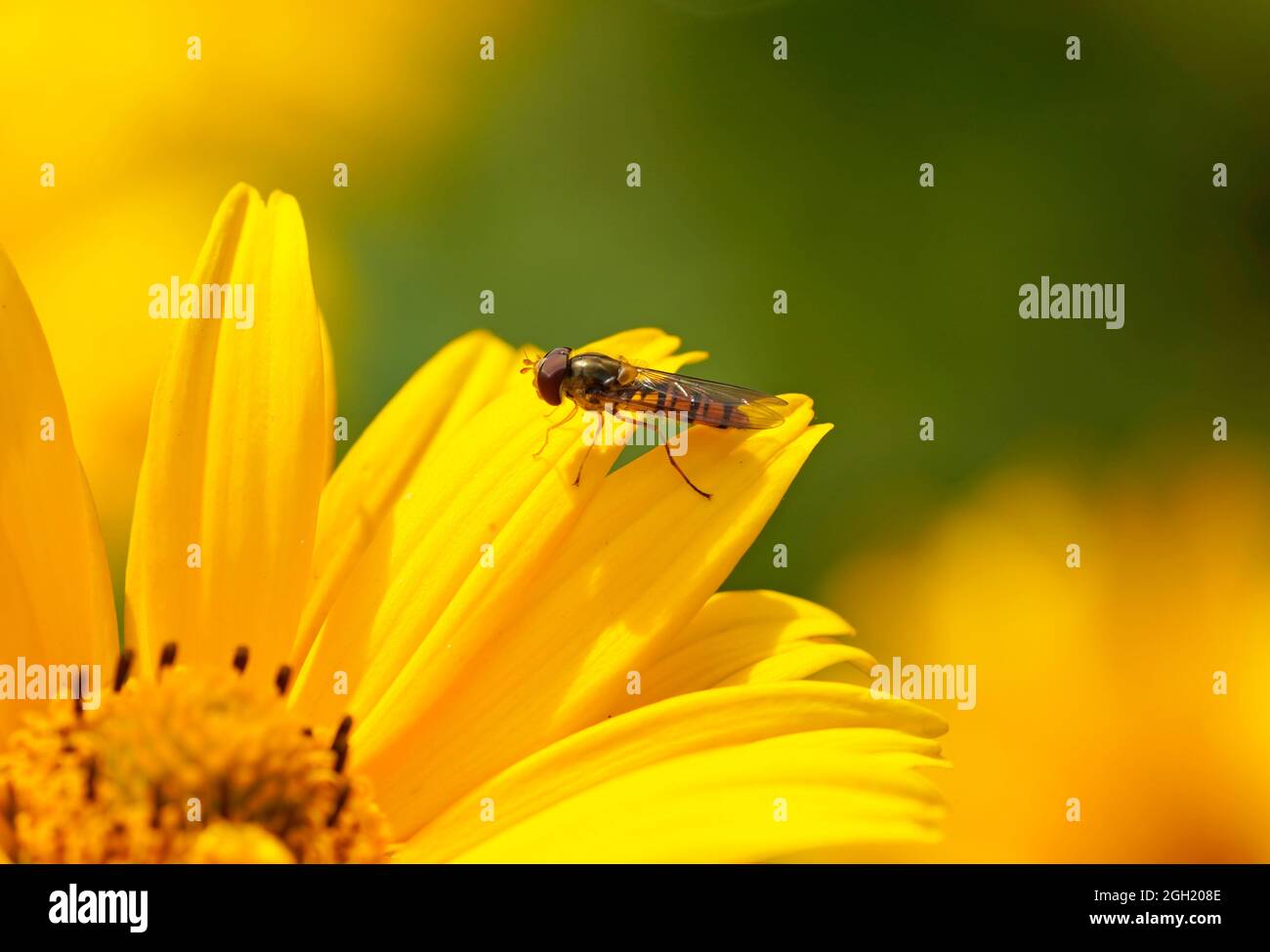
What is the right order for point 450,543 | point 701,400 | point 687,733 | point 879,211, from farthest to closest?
point 879,211
point 701,400
point 450,543
point 687,733

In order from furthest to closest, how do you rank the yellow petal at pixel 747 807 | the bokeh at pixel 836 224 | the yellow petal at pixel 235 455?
the bokeh at pixel 836 224 < the yellow petal at pixel 235 455 < the yellow petal at pixel 747 807

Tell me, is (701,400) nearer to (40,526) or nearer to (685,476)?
(685,476)

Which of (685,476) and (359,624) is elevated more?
(685,476)

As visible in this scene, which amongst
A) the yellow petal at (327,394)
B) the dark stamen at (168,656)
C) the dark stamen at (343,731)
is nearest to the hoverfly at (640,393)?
the yellow petal at (327,394)

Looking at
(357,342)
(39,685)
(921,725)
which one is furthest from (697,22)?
(39,685)

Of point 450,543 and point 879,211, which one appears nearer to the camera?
point 450,543

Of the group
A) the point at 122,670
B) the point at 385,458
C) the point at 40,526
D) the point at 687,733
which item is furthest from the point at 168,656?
the point at 687,733

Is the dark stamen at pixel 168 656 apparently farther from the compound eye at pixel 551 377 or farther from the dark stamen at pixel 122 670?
the compound eye at pixel 551 377
